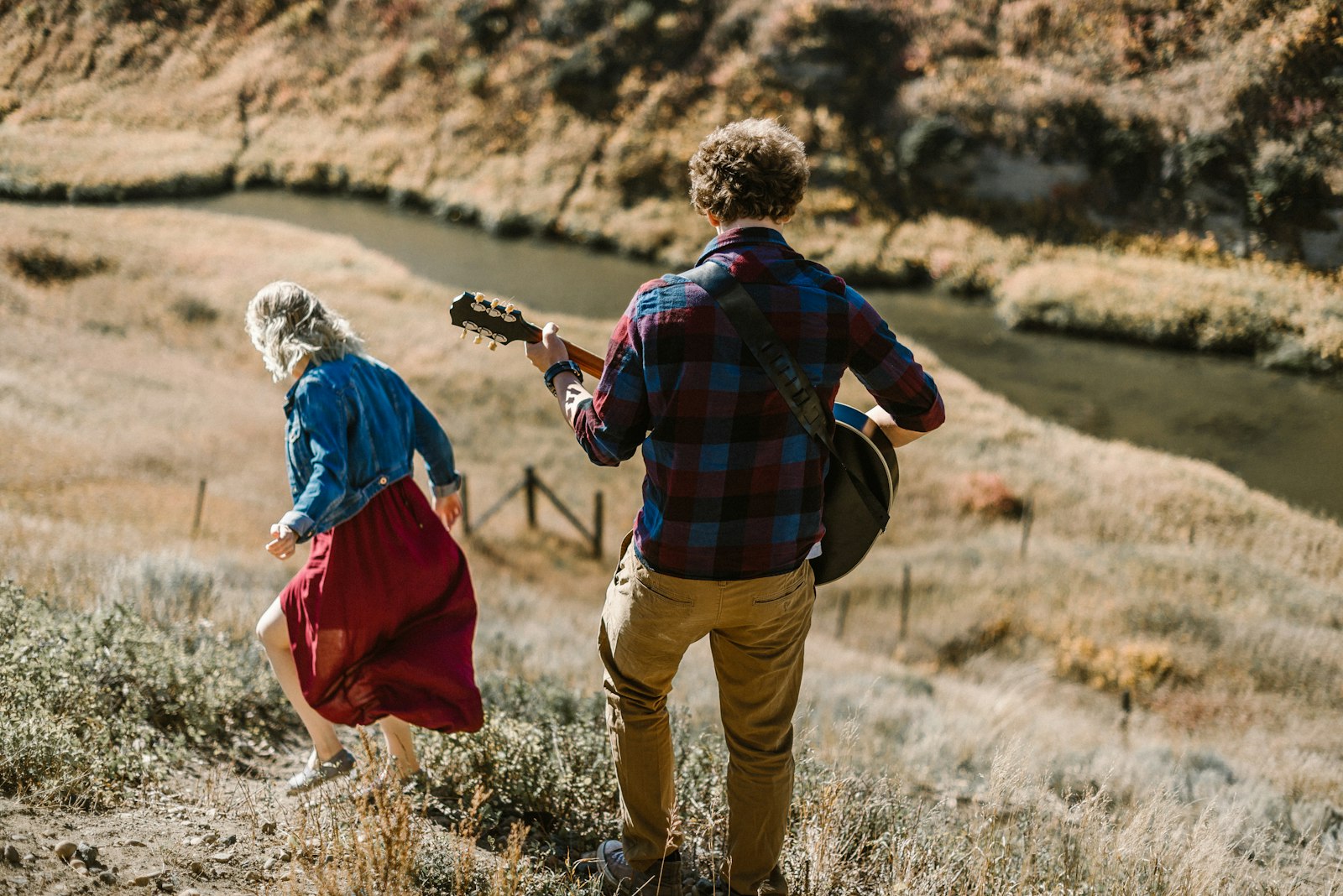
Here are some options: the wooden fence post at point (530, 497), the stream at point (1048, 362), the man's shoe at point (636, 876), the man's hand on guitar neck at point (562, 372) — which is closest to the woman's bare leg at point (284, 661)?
the man's shoe at point (636, 876)

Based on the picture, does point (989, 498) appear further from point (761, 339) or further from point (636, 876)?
point (761, 339)

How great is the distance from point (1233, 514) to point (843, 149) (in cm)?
942

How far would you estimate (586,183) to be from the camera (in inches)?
540

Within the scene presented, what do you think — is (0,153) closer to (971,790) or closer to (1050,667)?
(971,790)

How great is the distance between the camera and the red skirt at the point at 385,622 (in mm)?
2979

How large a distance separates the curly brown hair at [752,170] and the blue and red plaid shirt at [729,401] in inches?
2.3

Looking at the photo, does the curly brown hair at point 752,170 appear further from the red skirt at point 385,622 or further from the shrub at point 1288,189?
the shrub at point 1288,189

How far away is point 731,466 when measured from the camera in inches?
83.7

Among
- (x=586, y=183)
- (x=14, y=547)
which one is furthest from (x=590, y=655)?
(x=586, y=183)

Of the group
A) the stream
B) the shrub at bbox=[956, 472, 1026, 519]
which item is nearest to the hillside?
the stream

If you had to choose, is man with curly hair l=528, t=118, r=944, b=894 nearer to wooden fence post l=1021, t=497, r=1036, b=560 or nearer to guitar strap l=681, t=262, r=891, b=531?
guitar strap l=681, t=262, r=891, b=531

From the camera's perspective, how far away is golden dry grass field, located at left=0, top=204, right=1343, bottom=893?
309cm

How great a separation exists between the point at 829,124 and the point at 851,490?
1362cm


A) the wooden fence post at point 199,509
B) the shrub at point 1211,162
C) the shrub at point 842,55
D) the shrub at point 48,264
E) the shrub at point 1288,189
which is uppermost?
the shrub at point 842,55
